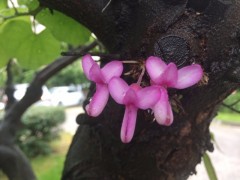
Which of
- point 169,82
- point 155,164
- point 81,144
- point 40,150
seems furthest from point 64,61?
point 40,150

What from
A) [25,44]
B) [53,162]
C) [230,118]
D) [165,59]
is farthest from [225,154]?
[165,59]

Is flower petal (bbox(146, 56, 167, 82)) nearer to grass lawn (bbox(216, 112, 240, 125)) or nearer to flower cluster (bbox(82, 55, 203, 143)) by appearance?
flower cluster (bbox(82, 55, 203, 143))

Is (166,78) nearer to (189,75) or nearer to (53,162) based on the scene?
(189,75)

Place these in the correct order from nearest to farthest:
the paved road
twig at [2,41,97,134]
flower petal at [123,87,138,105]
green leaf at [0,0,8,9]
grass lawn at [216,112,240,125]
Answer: flower petal at [123,87,138,105] → green leaf at [0,0,8,9] → twig at [2,41,97,134] → the paved road → grass lawn at [216,112,240,125]

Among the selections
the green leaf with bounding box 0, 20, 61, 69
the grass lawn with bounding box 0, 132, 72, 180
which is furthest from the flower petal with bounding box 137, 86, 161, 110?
the grass lawn with bounding box 0, 132, 72, 180

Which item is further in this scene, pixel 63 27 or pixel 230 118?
pixel 230 118

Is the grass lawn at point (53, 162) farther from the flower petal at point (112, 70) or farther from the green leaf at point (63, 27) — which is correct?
the flower petal at point (112, 70)
